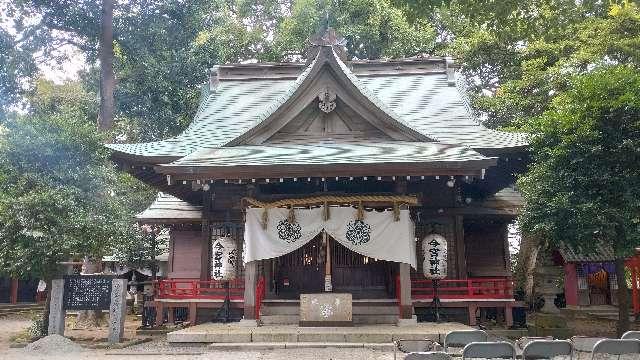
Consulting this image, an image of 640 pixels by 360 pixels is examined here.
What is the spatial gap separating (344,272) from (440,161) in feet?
14.6

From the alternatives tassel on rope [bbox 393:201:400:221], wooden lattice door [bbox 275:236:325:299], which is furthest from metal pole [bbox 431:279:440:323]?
wooden lattice door [bbox 275:236:325:299]

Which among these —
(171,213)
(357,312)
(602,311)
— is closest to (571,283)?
(602,311)

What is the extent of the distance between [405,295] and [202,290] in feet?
→ 17.7

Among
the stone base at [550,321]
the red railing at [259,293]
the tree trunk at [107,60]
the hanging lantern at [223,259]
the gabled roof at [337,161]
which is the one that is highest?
the tree trunk at [107,60]

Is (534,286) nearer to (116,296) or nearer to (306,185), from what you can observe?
(306,185)

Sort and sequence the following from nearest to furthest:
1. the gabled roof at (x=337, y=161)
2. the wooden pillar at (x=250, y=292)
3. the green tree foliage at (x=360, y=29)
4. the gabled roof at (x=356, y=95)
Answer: the gabled roof at (x=337, y=161) → the wooden pillar at (x=250, y=292) → the gabled roof at (x=356, y=95) → the green tree foliage at (x=360, y=29)

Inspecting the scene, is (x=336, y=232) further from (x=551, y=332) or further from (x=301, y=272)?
(x=551, y=332)

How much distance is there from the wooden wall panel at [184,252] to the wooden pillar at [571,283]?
54.5ft

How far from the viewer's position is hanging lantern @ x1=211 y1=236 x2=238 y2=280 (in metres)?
12.5

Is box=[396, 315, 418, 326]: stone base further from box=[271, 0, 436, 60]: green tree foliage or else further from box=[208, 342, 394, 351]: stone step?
box=[271, 0, 436, 60]: green tree foliage

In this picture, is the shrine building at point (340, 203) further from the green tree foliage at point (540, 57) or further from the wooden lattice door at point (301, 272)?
the green tree foliage at point (540, 57)

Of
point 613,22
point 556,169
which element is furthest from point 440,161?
point 613,22

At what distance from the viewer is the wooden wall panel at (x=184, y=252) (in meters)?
17.3

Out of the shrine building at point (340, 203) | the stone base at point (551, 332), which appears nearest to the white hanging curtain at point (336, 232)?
the shrine building at point (340, 203)
